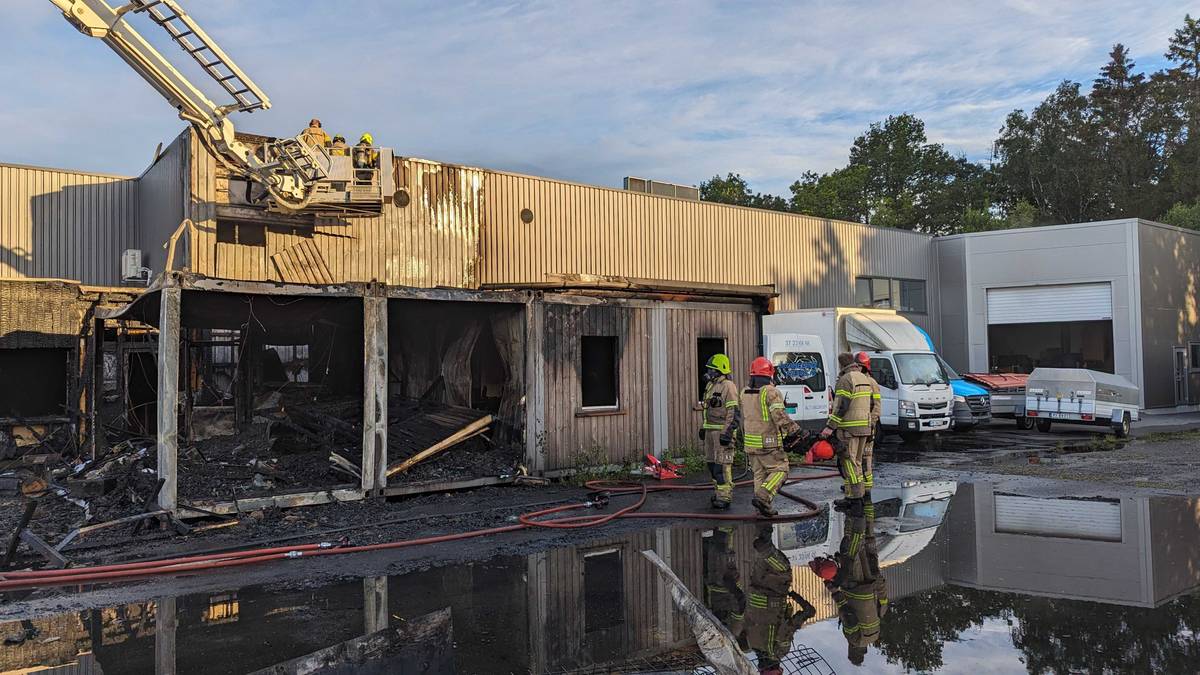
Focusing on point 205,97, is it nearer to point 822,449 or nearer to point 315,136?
point 315,136

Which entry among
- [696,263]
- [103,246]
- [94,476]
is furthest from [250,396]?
[696,263]

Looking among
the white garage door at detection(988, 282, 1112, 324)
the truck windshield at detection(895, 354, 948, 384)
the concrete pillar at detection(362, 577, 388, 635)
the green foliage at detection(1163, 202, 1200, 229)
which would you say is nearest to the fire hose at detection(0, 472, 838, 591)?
the concrete pillar at detection(362, 577, 388, 635)

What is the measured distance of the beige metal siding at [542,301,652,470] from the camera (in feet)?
42.6

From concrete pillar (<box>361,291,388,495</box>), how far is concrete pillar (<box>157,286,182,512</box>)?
2.29 m

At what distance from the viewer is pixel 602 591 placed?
23.2ft

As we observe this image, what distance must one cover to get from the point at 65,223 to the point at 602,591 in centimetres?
1618

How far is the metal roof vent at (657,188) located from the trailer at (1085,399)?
10619mm

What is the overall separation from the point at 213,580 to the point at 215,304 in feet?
13.8

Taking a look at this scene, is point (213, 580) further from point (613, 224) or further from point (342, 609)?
point (613, 224)

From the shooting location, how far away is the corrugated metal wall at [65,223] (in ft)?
56.0

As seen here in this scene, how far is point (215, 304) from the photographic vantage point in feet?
34.6

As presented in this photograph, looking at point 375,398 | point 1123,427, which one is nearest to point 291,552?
point 375,398

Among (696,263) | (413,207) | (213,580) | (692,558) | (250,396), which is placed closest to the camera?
(213,580)

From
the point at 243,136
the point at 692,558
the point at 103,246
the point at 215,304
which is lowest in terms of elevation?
the point at 692,558
